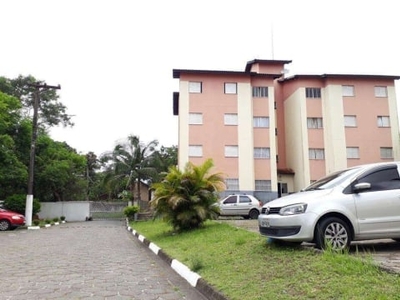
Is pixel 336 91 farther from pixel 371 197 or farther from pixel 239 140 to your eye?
pixel 371 197

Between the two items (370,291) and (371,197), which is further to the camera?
(371,197)

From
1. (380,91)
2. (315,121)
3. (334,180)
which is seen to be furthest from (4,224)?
(380,91)

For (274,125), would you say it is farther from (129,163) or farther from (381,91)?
(129,163)

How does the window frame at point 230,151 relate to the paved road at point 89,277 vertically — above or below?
above

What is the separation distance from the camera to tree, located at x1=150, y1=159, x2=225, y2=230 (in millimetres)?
12219

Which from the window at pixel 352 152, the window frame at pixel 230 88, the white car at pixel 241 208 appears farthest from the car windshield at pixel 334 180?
the window at pixel 352 152

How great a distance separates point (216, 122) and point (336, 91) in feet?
34.9

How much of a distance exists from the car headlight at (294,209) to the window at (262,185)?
78.9 feet

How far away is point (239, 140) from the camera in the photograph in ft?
100

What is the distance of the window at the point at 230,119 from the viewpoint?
30.8 metres

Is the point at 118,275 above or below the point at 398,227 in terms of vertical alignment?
below

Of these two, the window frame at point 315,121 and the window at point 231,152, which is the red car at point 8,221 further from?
the window frame at point 315,121

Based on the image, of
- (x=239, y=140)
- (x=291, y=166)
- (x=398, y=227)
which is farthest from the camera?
(x=291, y=166)

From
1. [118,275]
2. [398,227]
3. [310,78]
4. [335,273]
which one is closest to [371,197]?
[398,227]
